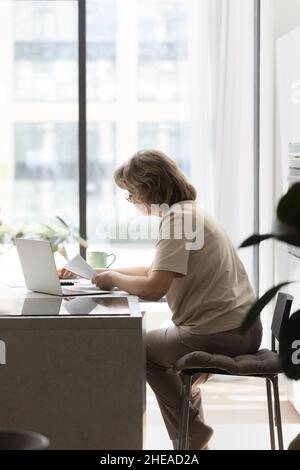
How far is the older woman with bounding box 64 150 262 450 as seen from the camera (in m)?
2.99

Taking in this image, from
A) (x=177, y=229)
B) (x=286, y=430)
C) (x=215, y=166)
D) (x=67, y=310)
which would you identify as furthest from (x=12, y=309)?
(x=215, y=166)

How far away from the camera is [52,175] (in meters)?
5.52

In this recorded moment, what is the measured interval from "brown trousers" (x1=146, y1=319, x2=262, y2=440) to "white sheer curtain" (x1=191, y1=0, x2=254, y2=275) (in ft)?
6.46

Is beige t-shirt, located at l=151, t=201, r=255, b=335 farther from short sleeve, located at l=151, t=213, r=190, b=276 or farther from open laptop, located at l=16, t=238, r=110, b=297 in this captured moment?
open laptop, located at l=16, t=238, r=110, b=297

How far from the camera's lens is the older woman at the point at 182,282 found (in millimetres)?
2992

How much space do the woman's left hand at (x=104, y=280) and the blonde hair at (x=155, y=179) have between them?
1.00ft

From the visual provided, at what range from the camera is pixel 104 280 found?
10.2ft

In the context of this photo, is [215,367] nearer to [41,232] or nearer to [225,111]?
[225,111]

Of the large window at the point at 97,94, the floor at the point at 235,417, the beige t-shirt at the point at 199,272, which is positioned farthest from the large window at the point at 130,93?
the beige t-shirt at the point at 199,272

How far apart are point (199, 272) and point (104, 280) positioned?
0.35m

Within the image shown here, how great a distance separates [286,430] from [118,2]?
283cm

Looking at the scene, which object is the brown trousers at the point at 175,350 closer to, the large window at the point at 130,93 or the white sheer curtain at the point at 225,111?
the white sheer curtain at the point at 225,111

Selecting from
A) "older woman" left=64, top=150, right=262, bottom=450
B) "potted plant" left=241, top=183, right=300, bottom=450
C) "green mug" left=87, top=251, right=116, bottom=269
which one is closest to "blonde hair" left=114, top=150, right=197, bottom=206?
"older woman" left=64, top=150, right=262, bottom=450
